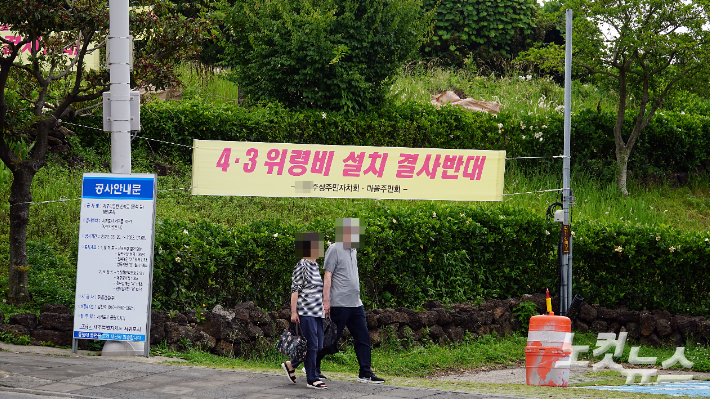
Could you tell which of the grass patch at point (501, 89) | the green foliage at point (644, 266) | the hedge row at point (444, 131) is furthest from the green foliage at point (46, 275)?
the grass patch at point (501, 89)

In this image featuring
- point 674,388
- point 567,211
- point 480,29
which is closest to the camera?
Answer: point 674,388

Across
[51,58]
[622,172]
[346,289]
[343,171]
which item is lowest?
[346,289]

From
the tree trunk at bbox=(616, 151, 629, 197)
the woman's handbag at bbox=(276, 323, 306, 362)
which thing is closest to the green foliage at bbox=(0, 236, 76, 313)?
the woman's handbag at bbox=(276, 323, 306, 362)

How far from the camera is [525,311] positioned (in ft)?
36.7

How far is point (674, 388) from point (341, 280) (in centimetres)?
424

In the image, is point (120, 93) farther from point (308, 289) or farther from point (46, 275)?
point (46, 275)

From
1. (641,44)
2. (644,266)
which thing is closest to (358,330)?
(644,266)

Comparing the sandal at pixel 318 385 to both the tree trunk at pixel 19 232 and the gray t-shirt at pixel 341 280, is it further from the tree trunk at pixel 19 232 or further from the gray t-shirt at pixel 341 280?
the tree trunk at pixel 19 232

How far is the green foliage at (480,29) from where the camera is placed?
23.8 metres

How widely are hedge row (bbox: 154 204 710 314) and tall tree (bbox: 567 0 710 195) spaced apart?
166 inches

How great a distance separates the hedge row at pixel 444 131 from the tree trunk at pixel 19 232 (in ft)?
13.5

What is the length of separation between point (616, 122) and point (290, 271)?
9.39 m

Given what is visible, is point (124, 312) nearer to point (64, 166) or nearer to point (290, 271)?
point (290, 271)

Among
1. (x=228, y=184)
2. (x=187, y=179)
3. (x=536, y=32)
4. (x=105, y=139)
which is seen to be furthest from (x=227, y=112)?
(x=536, y=32)
